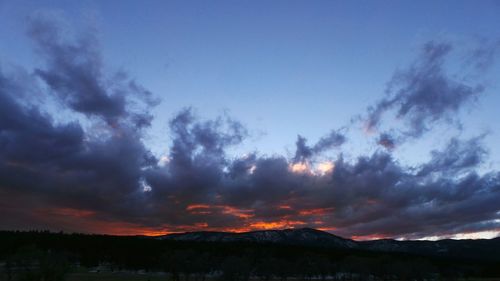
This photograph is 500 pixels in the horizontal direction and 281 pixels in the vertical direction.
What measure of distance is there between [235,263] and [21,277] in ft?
270

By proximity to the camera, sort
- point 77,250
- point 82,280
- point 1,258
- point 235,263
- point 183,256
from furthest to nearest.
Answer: point 77,250
point 1,258
point 183,256
point 235,263
point 82,280

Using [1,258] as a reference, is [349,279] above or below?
below

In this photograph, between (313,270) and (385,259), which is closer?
(313,270)

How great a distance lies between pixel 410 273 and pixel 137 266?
358 ft

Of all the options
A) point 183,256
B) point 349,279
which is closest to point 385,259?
point 349,279

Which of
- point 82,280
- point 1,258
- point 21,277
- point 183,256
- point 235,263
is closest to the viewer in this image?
point 21,277

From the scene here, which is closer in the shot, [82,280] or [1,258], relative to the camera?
[82,280]

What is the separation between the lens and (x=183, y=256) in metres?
146

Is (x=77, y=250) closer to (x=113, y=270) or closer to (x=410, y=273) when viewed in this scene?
(x=113, y=270)

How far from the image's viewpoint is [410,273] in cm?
17025

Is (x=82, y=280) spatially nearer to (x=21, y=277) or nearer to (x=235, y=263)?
(x=235, y=263)

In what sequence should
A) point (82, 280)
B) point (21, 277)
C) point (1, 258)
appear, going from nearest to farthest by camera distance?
point (21, 277) < point (82, 280) < point (1, 258)

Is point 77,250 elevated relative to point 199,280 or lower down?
elevated

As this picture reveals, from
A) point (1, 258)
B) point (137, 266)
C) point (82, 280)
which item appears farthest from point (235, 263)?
point (1, 258)
